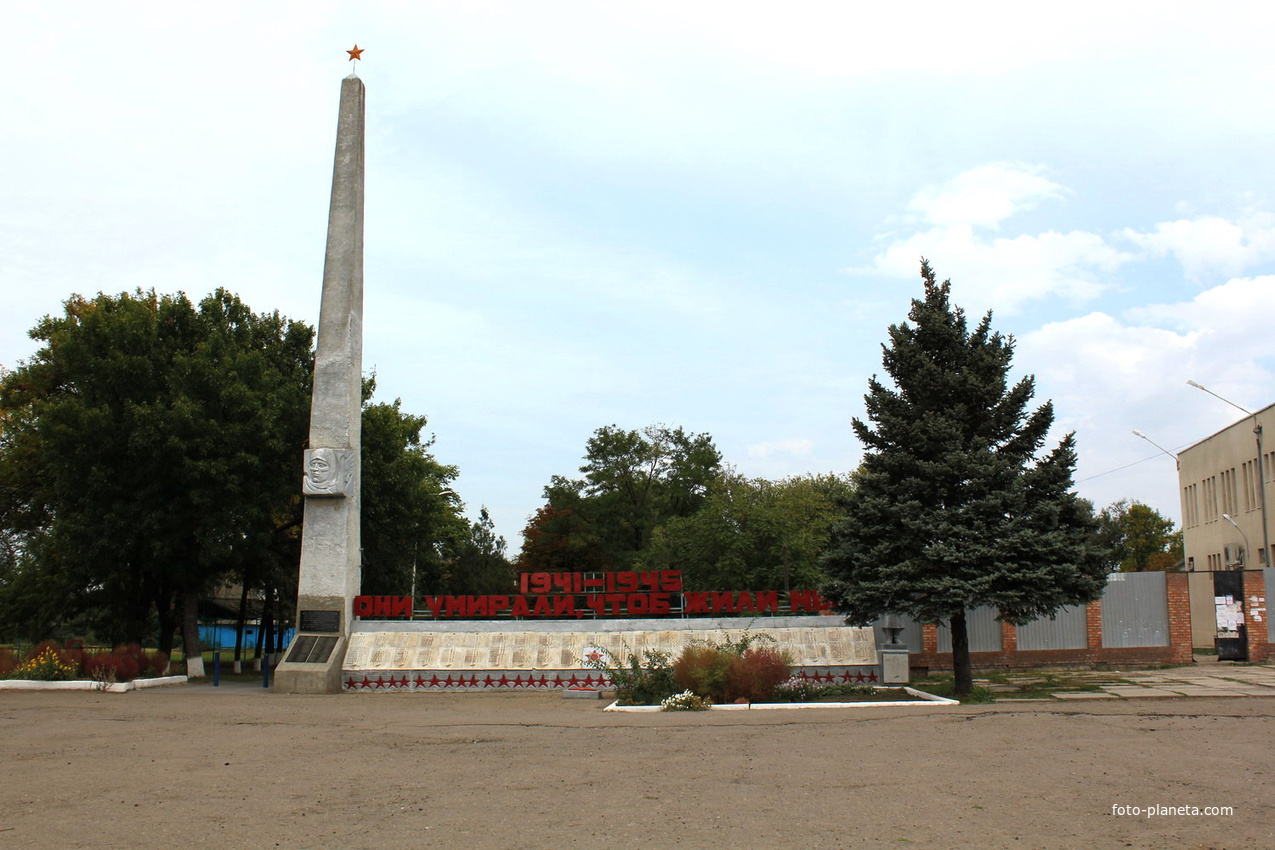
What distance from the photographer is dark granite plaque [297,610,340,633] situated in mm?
25922

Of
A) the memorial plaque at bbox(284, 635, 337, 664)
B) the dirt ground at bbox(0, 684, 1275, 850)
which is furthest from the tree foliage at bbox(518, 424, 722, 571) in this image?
the dirt ground at bbox(0, 684, 1275, 850)

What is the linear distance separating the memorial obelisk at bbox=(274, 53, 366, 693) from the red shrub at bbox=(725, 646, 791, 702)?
11878mm

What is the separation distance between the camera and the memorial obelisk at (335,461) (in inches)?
1021

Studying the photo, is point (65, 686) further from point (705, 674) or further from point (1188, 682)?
point (1188, 682)

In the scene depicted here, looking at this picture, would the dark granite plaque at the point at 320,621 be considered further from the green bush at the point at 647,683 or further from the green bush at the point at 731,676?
the green bush at the point at 731,676

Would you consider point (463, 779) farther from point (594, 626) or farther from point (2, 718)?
point (594, 626)

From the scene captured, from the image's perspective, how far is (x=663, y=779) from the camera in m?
10.2

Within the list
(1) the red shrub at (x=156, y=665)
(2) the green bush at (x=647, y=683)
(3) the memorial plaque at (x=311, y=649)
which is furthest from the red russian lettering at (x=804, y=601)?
(1) the red shrub at (x=156, y=665)

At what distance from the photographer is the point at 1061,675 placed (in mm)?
23141

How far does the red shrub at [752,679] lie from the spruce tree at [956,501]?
7.75 ft

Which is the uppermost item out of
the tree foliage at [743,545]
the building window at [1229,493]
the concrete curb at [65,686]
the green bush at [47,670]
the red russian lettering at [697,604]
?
the building window at [1229,493]

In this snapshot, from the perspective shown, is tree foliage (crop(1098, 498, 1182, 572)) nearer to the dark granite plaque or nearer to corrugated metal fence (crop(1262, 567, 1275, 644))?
corrugated metal fence (crop(1262, 567, 1275, 644))

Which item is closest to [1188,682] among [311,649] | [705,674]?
[705,674]

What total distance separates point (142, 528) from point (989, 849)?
1025 inches
